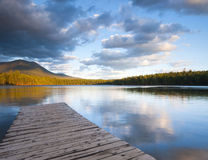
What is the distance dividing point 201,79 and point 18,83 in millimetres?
145735

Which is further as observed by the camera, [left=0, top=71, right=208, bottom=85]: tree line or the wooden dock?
[left=0, top=71, right=208, bottom=85]: tree line

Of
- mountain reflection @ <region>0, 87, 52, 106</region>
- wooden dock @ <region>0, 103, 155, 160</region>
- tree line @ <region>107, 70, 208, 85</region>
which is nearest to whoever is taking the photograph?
wooden dock @ <region>0, 103, 155, 160</region>

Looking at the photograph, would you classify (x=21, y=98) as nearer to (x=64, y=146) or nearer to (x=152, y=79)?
(x=64, y=146)

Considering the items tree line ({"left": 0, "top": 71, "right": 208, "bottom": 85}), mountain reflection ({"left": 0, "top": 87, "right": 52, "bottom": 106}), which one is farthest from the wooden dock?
tree line ({"left": 0, "top": 71, "right": 208, "bottom": 85})

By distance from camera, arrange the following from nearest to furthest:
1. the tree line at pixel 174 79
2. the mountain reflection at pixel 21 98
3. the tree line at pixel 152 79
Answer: the mountain reflection at pixel 21 98 < the tree line at pixel 174 79 < the tree line at pixel 152 79

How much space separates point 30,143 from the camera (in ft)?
14.0

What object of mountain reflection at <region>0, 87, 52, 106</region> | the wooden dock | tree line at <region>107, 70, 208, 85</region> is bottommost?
mountain reflection at <region>0, 87, 52, 106</region>

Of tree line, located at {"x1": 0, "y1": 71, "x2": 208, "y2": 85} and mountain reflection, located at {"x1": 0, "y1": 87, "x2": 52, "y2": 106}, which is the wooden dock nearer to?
mountain reflection, located at {"x1": 0, "y1": 87, "x2": 52, "y2": 106}

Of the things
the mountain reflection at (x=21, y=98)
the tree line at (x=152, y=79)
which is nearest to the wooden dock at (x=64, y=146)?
the mountain reflection at (x=21, y=98)

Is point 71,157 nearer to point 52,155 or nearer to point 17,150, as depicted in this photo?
point 52,155

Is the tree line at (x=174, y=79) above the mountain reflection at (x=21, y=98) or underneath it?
above

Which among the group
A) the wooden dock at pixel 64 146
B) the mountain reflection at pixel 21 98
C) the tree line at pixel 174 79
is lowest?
the mountain reflection at pixel 21 98

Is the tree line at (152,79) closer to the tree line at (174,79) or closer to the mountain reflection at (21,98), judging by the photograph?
the tree line at (174,79)

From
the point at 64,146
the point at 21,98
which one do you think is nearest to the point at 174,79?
the point at 21,98
